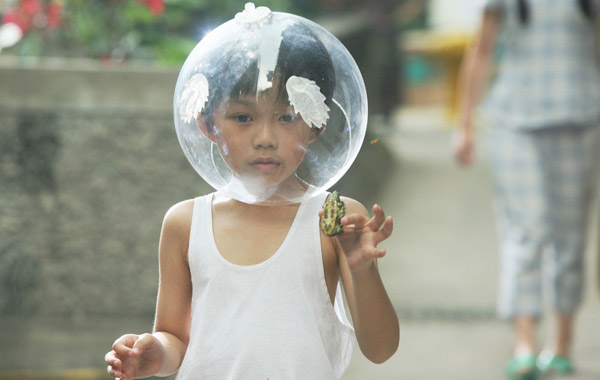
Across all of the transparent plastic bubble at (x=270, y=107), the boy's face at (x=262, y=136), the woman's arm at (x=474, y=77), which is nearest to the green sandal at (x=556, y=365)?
the woman's arm at (x=474, y=77)

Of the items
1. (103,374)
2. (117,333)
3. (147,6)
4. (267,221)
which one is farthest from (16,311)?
(267,221)

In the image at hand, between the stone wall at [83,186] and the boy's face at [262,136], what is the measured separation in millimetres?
3425

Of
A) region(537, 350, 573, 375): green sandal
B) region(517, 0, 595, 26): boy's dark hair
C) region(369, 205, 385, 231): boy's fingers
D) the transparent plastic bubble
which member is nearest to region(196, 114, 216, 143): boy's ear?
the transparent plastic bubble

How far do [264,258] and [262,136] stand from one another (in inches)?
13.1

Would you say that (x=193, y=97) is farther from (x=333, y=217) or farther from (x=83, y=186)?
(x=83, y=186)

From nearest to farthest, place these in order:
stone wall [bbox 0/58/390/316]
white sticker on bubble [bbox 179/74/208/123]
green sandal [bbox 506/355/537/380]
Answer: white sticker on bubble [bbox 179/74/208/123]
green sandal [bbox 506/355/537/380]
stone wall [bbox 0/58/390/316]

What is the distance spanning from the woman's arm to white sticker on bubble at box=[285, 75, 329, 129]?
2.93 m

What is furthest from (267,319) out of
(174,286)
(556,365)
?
(556,365)

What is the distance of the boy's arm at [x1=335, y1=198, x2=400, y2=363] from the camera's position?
6.93ft

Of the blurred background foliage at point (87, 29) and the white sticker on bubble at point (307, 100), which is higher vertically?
the blurred background foliage at point (87, 29)

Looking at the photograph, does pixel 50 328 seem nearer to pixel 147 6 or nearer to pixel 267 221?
pixel 147 6

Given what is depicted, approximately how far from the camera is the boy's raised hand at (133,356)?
222 cm

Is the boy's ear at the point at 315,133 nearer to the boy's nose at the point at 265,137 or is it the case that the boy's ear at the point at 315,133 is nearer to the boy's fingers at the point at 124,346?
the boy's nose at the point at 265,137

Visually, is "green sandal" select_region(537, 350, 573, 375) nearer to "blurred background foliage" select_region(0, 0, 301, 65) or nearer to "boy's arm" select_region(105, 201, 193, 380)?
"blurred background foliage" select_region(0, 0, 301, 65)
